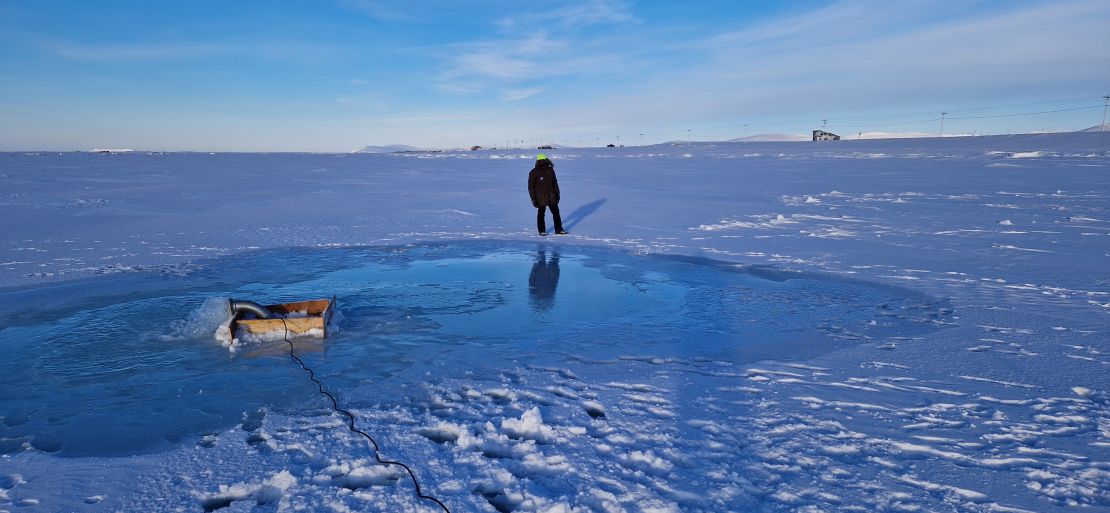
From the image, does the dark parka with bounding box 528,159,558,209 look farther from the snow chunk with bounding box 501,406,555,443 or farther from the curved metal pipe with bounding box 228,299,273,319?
the snow chunk with bounding box 501,406,555,443

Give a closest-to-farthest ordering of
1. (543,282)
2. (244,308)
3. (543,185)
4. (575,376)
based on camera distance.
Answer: (575,376) < (244,308) < (543,282) < (543,185)

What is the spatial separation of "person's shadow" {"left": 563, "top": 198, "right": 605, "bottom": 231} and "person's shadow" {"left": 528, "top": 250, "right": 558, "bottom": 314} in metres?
3.62

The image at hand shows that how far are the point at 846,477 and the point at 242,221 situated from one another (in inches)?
573

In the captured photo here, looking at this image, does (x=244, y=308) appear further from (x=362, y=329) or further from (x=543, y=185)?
(x=543, y=185)

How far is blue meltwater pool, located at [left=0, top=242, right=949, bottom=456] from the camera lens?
4219 millimetres

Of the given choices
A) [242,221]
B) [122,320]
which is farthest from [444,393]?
[242,221]

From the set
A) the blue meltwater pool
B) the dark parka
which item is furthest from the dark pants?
the blue meltwater pool

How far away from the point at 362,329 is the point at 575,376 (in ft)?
8.45

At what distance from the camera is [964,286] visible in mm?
7367

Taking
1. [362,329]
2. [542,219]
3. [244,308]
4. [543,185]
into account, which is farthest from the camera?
[542,219]

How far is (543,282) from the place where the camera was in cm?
821

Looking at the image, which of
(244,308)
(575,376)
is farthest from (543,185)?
(575,376)

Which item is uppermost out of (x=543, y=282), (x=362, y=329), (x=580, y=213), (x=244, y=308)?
(x=580, y=213)

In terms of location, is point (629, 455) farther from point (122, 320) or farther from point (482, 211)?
point (482, 211)
